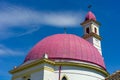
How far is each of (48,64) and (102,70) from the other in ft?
27.8

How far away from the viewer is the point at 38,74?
3147 cm

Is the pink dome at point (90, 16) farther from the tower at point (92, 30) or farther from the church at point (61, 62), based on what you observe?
the church at point (61, 62)

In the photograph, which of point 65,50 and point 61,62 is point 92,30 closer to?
point 65,50

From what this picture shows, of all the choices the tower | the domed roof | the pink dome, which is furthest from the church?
the pink dome

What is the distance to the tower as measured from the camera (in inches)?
1886

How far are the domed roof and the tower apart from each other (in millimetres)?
11600

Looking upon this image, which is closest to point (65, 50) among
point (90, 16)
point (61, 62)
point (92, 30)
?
point (61, 62)

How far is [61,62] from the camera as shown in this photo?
3219 cm

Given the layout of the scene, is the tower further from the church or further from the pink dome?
the church

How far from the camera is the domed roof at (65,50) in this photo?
33312 mm

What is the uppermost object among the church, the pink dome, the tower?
the pink dome

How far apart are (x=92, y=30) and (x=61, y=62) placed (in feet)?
60.6

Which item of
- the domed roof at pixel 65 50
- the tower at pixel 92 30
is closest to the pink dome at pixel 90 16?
the tower at pixel 92 30

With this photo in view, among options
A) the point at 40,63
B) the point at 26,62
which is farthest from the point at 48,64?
the point at 26,62
